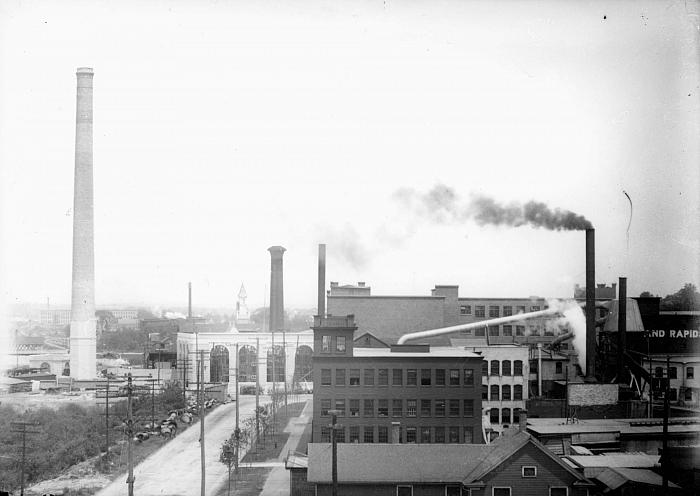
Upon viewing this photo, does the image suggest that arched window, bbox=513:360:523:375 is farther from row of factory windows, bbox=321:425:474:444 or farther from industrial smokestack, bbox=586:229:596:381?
row of factory windows, bbox=321:425:474:444

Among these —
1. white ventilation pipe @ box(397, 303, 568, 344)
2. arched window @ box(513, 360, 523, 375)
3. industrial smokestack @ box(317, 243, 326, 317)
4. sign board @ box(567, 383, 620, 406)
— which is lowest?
sign board @ box(567, 383, 620, 406)

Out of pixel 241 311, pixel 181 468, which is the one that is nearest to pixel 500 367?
pixel 181 468

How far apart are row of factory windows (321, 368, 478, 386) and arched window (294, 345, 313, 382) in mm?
32917

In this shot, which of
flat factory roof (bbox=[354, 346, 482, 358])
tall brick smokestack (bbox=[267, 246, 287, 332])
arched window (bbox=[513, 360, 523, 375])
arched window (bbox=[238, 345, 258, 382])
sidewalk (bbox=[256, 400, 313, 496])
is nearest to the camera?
sidewalk (bbox=[256, 400, 313, 496])

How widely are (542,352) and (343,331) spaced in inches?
813

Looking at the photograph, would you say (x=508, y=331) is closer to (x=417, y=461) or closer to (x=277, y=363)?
(x=277, y=363)

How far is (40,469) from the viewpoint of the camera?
131 ft

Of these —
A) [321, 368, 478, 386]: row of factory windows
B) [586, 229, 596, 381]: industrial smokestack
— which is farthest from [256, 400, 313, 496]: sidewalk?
[586, 229, 596, 381]: industrial smokestack

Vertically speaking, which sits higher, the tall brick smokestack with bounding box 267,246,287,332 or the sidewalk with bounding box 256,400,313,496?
the tall brick smokestack with bounding box 267,246,287,332

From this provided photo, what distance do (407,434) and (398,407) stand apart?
150cm

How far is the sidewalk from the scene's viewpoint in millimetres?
36875

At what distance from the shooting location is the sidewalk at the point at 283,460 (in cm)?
3688

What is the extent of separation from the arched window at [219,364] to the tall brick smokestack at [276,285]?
540 cm

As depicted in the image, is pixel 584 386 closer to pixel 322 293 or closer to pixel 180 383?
pixel 322 293
